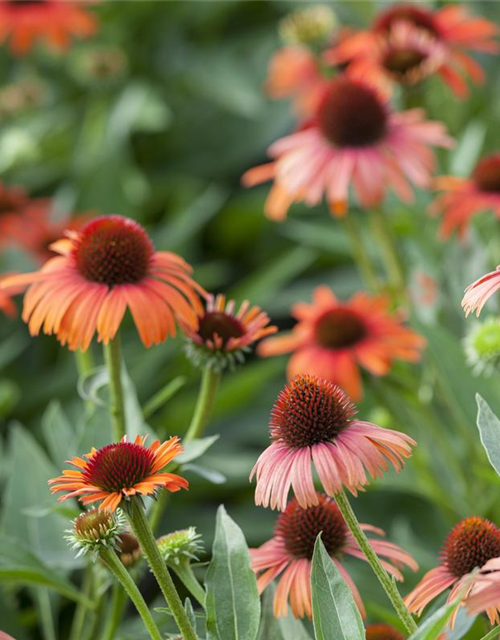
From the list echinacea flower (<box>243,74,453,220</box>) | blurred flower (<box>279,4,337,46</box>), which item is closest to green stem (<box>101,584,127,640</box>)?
echinacea flower (<box>243,74,453,220</box>)

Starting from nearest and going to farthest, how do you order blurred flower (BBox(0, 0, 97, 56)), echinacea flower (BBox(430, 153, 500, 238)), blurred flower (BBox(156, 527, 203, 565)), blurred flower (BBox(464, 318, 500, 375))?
blurred flower (BBox(156, 527, 203, 565))
blurred flower (BBox(464, 318, 500, 375))
echinacea flower (BBox(430, 153, 500, 238))
blurred flower (BBox(0, 0, 97, 56))

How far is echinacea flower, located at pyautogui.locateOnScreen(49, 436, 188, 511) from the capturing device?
58 cm

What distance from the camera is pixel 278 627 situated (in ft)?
2.24

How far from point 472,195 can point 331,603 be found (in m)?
0.73

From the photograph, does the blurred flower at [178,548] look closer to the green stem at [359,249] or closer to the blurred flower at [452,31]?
the green stem at [359,249]

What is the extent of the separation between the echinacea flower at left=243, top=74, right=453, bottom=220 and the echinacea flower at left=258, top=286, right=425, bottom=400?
0.40 feet

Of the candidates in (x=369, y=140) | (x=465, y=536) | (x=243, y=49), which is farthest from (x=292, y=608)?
(x=243, y=49)

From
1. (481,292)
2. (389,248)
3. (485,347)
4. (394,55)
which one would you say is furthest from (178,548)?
(394,55)

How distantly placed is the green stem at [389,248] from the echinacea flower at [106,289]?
407 mm

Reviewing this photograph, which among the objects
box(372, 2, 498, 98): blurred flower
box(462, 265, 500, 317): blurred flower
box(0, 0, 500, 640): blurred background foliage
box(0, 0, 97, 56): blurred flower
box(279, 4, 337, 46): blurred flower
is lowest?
box(0, 0, 500, 640): blurred background foliage

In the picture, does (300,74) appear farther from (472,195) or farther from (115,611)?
(115,611)

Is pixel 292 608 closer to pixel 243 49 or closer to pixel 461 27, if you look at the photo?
pixel 461 27

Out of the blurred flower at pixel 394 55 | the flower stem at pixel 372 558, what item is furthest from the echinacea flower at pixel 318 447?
the blurred flower at pixel 394 55

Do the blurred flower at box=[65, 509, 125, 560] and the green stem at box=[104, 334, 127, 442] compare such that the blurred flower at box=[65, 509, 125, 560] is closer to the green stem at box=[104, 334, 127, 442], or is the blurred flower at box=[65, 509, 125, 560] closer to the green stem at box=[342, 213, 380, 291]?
the green stem at box=[104, 334, 127, 442]
